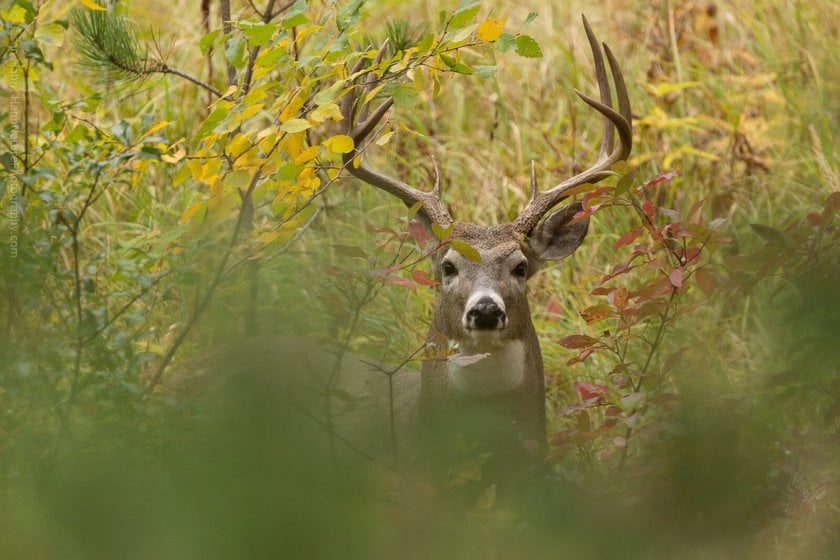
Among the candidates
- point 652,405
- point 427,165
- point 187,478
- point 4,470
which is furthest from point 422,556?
point 427,165

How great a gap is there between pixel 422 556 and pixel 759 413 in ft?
2.63

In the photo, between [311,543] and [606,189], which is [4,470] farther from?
[606,189]

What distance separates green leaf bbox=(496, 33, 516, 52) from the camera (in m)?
3.56

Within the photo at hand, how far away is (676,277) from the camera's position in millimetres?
3496

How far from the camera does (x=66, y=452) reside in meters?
1.60

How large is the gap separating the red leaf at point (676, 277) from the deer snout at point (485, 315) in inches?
29.5

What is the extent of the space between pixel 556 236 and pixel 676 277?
129 centimetres

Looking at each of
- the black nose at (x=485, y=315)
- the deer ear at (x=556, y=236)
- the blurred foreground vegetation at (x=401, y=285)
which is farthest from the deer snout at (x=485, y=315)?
the deer ear at (x=556, y=236)

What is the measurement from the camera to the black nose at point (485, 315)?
4.11 metres

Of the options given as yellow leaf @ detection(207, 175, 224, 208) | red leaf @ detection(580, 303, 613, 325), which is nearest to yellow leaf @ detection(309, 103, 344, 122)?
yellow leaf @ detection(207, 175, 224, 208)

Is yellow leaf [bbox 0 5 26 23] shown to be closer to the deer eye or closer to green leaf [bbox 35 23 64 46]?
green leaf [bbox 35 23 64 46]

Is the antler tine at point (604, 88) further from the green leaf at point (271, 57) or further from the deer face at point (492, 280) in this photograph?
the green leaf at point (271, 57)

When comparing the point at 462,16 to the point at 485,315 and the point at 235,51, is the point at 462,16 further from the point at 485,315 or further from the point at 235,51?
the point at 485,315

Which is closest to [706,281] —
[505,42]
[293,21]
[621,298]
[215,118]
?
[621,298]
